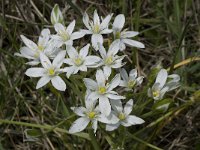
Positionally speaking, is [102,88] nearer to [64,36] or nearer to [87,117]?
[87,117]

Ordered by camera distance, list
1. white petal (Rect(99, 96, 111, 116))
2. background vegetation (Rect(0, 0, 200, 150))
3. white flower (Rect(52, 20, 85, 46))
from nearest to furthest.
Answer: white petal (Rect(99, 96, 111, 116))
white flower (Rect(52, 20, 85, 46))
background vegetation (Rect(0, 0, 200, 150))

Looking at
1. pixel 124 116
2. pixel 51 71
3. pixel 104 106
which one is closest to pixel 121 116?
pixel 124 116

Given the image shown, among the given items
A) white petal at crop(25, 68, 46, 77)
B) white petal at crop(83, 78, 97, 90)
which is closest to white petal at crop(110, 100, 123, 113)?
white petal at crop(83, 78, 97, 90)

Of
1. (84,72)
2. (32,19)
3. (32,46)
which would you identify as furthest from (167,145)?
(32,19)

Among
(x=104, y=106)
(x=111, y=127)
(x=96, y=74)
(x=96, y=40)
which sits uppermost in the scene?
(x=96, y=40)

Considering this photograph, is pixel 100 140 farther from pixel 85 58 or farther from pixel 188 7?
pixel 188 7

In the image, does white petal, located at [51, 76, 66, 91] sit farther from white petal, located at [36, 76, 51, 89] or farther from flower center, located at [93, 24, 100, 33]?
flower center, located at [93, 24, 100, 33]
